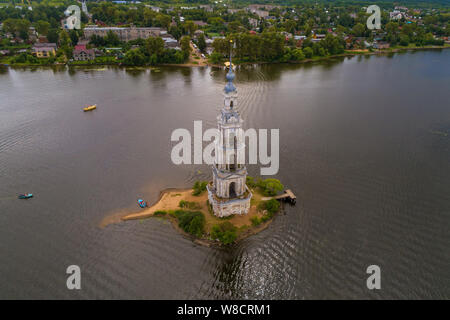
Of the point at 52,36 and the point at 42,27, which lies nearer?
the point at 52,36

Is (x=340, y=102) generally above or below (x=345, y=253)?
above

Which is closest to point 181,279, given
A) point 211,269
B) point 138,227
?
point 211,269

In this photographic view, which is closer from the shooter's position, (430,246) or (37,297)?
(37,297)

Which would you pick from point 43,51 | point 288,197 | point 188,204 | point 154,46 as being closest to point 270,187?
point 288,197

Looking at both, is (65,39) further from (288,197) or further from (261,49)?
(288,197)

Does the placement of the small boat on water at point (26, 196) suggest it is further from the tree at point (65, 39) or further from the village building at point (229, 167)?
the tree at point (65, 39)

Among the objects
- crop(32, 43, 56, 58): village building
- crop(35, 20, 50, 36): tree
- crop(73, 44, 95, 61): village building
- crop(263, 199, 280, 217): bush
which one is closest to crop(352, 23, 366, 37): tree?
crop(73, 44, 95, 61): village building

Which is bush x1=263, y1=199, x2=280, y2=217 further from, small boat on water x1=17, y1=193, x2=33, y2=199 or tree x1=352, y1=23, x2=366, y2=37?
tree x1=352, y1=23, x2=366, y2=37

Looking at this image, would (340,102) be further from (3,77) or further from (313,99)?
(3,77)
